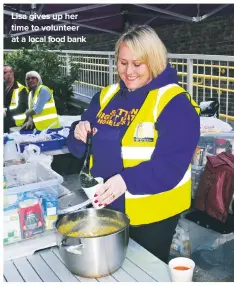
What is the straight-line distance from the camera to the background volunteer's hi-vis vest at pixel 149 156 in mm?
1764

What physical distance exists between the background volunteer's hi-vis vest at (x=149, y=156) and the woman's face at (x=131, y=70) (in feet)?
0.22

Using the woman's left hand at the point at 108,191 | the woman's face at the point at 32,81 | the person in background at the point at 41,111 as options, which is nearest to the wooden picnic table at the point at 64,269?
the woman's left hand at the point at 108,191

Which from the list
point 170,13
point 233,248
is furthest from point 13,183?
point 170,13

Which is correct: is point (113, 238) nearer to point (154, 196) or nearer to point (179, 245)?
point (154, 196)

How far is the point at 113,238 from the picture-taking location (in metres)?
1.45

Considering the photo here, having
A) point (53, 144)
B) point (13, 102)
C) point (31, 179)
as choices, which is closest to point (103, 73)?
point (13, 102)

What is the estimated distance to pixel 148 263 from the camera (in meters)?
1.65

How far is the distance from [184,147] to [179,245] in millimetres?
1742

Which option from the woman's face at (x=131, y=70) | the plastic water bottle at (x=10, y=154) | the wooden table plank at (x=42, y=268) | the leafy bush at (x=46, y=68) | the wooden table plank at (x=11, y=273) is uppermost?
the leafy bush at (x=46, y=68)

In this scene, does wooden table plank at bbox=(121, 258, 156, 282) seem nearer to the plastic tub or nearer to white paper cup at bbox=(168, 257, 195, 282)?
white paper cup at bbox=(168, 257, 195, 282)

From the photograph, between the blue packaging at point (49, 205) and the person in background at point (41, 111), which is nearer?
the blue packaging at point (49, 205)

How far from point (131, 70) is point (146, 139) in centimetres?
29

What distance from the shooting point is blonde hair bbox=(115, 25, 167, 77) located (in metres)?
1.77

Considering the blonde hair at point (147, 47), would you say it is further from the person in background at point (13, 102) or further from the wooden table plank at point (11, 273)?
the person in background at point (13, 102)
